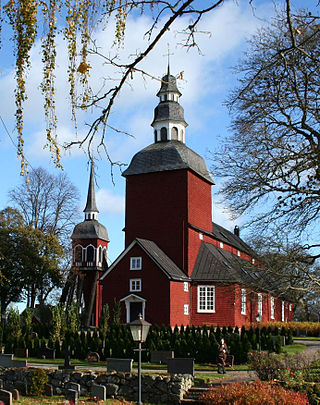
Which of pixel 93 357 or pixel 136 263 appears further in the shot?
pixel 136 263

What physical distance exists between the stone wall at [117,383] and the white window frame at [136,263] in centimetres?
1386

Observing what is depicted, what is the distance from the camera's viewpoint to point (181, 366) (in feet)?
57.9

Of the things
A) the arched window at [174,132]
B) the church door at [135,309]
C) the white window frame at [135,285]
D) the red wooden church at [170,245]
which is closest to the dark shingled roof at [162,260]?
the red wooden church at [170,245]

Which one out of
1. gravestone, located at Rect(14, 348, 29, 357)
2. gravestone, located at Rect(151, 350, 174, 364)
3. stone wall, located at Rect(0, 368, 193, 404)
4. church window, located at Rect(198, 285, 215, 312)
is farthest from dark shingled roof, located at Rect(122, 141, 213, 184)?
stone wall, located at Rect(0, 368, 193, 404)

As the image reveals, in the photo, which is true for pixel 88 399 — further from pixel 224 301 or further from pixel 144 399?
pixel 224 301

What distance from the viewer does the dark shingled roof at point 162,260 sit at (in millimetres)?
31625

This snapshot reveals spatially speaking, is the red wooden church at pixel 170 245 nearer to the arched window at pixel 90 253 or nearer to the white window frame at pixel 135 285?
the white window frame at pixel 135 285

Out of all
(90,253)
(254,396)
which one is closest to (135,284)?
(254,396)

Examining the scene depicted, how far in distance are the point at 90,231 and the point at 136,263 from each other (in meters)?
21.8

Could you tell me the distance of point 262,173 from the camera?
1602 centimetres

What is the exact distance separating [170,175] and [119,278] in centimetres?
805

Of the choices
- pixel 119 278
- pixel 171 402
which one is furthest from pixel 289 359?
pixel 119 278

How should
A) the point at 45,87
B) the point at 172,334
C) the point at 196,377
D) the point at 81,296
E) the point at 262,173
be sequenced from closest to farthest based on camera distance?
1. the point at 45,87
2. the point at 262,173
3. the point at 196,377
4. the point at 172,334
5. the point at 81,296

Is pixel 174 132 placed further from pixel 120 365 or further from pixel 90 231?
pixel 120 365
